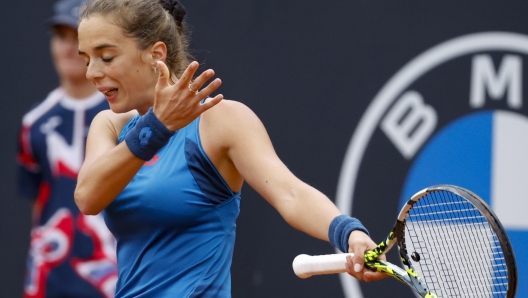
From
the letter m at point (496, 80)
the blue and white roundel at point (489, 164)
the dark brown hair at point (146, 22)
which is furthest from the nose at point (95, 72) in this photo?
the letter m at point (496, 80)

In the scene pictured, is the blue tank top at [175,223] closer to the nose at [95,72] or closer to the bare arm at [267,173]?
the bare arm at [267,173]

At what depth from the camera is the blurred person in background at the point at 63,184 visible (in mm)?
3500

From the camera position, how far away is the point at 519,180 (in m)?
3.58

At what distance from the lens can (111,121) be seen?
2.31 meters

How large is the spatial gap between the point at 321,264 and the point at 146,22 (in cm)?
77

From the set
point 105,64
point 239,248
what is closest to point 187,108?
point 105,64

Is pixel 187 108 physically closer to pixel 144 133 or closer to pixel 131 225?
pixel 144 133

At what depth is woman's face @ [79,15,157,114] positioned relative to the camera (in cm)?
210

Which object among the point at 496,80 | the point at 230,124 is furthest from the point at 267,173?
the point at 496,80

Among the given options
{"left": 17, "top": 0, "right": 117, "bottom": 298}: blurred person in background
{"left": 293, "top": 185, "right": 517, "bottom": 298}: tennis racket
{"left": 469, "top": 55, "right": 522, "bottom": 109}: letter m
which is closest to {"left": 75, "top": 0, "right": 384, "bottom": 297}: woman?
{"left": 293, "top": 185, "right": 517, "bottom": 298}: tennis racket

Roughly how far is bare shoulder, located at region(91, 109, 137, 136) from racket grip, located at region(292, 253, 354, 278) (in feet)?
2.22

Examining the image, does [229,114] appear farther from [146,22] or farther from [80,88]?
[80,88]

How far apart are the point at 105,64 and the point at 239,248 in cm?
165

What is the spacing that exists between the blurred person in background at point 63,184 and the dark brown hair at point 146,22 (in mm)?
1345
